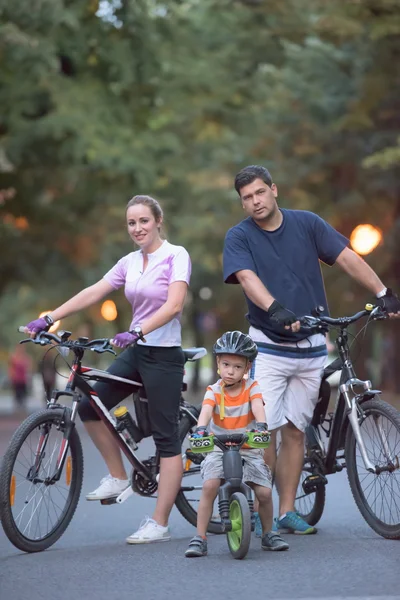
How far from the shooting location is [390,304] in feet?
25.5

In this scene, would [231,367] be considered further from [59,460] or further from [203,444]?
[59,460]

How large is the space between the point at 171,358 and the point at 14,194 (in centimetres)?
1841

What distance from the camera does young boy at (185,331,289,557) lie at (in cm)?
731

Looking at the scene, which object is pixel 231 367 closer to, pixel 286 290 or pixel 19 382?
pixel 286 290

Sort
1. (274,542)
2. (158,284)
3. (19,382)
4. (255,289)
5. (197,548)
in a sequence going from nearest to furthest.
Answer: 1. (197,548)
2. (274,542)
3. (255,289)
4. (158,284)
5. (19,382)

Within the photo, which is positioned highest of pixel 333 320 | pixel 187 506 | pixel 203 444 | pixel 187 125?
pixel 187 125

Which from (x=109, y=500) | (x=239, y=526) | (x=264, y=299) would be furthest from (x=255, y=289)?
(x=109, y=500)

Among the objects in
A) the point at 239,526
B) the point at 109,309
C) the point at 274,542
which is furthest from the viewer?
the point at 109,309

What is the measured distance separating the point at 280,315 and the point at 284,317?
0.12 feet

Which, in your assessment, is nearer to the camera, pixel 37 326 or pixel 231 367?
pixel 231 367

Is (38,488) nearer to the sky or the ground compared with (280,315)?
nearer to the ground

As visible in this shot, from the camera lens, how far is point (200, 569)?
6809 mm

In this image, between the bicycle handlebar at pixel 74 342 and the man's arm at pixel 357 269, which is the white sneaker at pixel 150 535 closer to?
the bicycle handlebar at pixel 74 342

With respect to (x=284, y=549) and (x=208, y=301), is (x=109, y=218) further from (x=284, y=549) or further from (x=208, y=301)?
(x=284, y=549)
